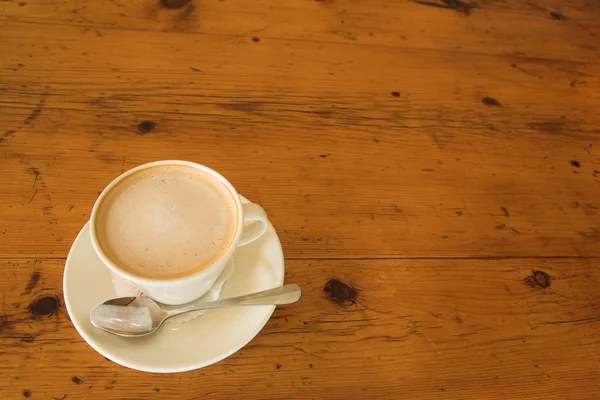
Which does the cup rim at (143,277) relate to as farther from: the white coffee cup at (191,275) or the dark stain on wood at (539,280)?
the dark stain on wood at (539,280)

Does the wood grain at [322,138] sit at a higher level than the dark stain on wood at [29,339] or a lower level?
higher

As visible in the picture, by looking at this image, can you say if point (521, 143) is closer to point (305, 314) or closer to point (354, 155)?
point (354, 155)

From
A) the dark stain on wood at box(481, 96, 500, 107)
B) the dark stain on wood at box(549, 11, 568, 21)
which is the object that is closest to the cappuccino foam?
the dark stain on wood at box(481, 96, 500, 107)

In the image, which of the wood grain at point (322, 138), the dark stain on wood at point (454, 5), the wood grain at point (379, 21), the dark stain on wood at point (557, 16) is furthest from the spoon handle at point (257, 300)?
the dark stain on wood at point (557, 16)

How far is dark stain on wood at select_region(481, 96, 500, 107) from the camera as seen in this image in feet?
2.71

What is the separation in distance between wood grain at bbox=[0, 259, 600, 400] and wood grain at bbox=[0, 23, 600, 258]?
0.04m

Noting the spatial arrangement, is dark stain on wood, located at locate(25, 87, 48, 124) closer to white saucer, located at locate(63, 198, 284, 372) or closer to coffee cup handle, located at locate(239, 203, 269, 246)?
white saucer, located at locate(63, 198, 284, 372)

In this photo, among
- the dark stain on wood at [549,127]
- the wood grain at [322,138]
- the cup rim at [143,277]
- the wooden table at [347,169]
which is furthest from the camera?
the dark stain on wood at [549,127]

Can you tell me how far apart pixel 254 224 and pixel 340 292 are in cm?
16

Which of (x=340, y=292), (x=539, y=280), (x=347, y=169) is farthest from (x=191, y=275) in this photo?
(x=539, y=280)

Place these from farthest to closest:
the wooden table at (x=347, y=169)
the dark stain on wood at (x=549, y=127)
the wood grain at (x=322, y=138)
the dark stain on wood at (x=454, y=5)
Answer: the dark stain on wood at (x=454, y=5) → the dark stain on wood at (x=549, y=127) → the wood grain at (x=322, y=138) → the wooden table at (x=347, y=169)

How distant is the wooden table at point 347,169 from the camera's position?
551 millimetres

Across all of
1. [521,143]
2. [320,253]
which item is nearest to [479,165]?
[521,143]

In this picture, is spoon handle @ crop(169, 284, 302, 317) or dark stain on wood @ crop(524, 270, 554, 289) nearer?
spoon handle @ crop(169, 284, 302, 317)
